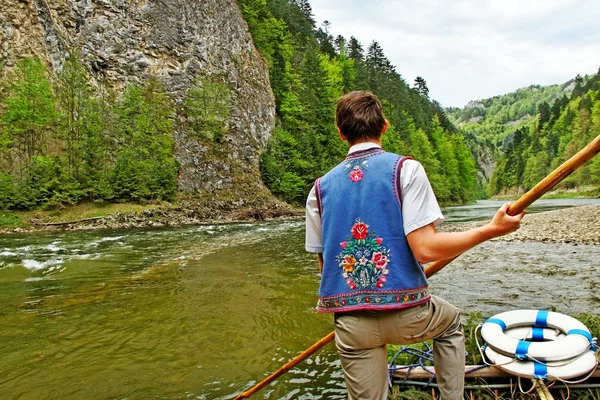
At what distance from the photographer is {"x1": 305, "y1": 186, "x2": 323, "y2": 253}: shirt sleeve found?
8.04 ft

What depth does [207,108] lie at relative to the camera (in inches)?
1442

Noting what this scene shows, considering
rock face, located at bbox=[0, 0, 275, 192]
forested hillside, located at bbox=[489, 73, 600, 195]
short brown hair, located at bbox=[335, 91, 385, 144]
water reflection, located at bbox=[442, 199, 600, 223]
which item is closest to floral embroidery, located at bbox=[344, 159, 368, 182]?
short brown hair, located at bbox=[335, 91, 385, 144]

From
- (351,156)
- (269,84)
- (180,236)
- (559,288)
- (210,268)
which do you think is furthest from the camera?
(269,84)

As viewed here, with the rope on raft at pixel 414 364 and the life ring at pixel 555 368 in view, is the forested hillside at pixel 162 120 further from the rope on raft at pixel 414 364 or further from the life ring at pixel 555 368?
the life ring at pixel 555 368

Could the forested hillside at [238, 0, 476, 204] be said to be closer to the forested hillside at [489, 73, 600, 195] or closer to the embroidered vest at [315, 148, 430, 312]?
the forested hillside at [489, 73, 600, 195]

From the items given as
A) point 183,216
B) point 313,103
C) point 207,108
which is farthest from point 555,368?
point 313,103

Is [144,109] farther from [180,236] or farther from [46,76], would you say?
[180,236]

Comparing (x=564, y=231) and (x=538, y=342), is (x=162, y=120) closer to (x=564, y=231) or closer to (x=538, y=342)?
(x=564, y=231)

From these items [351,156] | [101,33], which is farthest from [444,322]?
[101,33]

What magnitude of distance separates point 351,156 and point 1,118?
3046 centimetres

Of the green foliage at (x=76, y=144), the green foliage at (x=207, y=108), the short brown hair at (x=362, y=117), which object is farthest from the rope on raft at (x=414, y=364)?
the green foliage at (x=207, y=108)

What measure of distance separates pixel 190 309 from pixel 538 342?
19.2 feet

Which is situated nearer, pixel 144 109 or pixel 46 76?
pixel 46 76

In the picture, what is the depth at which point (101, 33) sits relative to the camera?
3362 cm
